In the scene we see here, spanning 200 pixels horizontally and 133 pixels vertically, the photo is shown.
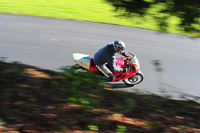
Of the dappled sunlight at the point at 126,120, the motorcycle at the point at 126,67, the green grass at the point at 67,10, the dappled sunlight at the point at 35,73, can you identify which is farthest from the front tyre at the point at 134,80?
the green grass at the point at 67,10

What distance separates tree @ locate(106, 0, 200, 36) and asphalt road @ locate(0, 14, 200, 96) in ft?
11.5

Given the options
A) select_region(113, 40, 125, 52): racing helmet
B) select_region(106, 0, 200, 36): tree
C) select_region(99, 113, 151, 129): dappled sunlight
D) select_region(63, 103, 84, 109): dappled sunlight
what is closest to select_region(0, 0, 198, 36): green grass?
select_region(113, 40, 125, 52): racing helmet

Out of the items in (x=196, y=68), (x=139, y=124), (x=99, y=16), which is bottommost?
(x=196, y=68)

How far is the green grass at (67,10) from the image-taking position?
15855 mm

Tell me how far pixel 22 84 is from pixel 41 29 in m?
9.21

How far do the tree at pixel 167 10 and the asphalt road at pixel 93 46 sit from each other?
3.52 meters

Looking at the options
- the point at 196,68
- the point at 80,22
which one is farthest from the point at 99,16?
the point at 196,68

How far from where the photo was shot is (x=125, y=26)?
48.8 feet

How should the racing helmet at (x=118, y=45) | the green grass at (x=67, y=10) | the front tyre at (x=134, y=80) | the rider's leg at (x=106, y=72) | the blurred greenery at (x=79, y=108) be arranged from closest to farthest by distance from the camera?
the blurred greenery at (x=79, y=108) < the racing helmet at (x=118, y=45) < the rider's leg at (x=106, y=72) < the front tyre at (x=134, y=80) < the green grass at (x=67, y=10)

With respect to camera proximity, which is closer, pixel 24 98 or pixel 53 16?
pixel 24 98

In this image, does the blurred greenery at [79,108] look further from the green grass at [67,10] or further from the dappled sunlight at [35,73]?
the green grass at [67,10]

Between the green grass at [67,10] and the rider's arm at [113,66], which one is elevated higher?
the green grass at [67,10]

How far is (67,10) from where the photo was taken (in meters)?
17.5

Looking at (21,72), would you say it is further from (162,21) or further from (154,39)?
(154,39)
